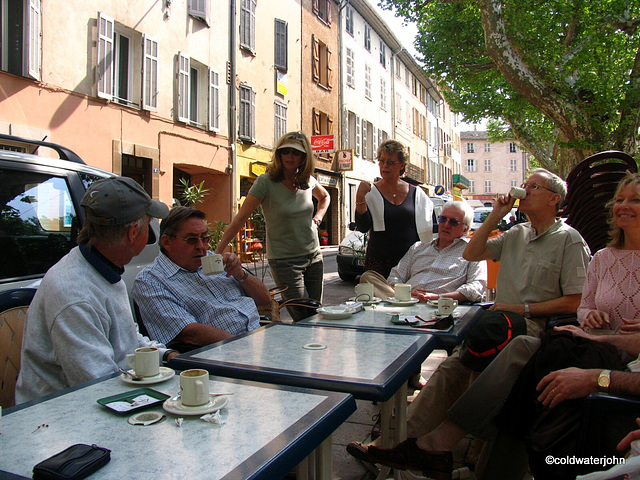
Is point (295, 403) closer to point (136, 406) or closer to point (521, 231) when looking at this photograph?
point (136, 406)

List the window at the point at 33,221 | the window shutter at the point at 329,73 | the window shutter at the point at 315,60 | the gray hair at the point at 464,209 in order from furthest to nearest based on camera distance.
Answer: the window shutter at the point at 329,73, the window shutter at the point at 315,60, the gray hair at the point at 464,209, the window at the point at 33,221

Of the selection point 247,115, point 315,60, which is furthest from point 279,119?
point 315,60

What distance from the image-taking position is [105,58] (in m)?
11.0

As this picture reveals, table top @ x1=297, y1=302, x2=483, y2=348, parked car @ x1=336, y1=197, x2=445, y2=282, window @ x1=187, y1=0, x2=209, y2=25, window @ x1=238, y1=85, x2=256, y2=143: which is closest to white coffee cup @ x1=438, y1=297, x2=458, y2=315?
table top @ x1=297, y1=302, x2=483, y2=348

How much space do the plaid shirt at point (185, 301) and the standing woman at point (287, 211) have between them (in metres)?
0.68

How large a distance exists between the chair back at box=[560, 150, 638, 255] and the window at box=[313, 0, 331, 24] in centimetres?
1869

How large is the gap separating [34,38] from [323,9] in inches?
577

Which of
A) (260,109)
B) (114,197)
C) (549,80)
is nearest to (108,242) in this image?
(114,197)

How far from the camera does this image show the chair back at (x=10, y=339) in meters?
2.05

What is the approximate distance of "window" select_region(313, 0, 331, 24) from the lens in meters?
A: 21.2

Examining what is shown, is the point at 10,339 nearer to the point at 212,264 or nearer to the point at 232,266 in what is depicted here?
the point at 212,264

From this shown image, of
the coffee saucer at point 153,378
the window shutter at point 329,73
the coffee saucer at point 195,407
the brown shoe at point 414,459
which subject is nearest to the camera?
the coffee saucer at point 195,407

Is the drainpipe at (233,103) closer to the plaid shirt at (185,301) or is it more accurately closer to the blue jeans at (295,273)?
the blue jeans at (295,273)

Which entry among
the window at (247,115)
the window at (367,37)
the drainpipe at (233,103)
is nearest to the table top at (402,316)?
the drainpipe at (233,103)
